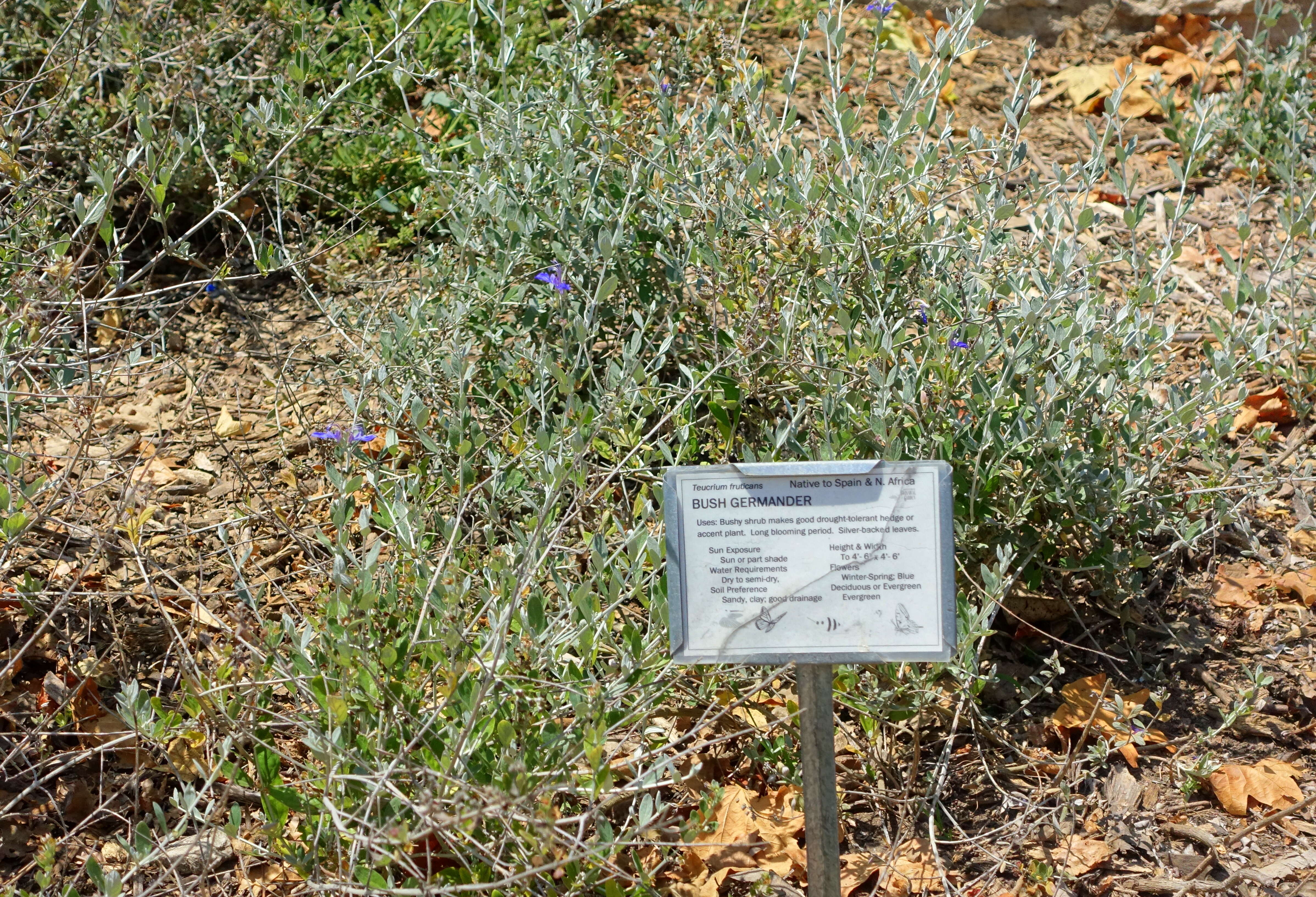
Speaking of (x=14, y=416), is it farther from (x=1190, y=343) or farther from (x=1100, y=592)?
(x=1190, y=343)

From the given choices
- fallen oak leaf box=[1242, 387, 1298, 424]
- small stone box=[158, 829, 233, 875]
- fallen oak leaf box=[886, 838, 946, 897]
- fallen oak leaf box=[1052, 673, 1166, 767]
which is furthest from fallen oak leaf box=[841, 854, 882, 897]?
fallen oak leaf box=[1242, 387, 1298, 424]

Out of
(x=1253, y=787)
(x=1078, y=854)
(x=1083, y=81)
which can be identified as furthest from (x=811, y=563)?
(x=1083, y=81)

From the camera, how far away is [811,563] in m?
1.94

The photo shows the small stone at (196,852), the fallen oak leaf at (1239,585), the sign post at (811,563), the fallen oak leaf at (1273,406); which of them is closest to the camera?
the sign post at (811,563)

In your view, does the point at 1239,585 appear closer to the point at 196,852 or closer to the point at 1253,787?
the point at 1253,787

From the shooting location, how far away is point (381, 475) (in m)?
2.82

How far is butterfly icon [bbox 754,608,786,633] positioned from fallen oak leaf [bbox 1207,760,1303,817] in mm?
1146

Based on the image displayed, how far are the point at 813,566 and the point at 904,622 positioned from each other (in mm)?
171

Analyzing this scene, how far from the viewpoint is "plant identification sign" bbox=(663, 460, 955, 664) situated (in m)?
1.92

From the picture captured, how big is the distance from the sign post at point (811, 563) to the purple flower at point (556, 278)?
987 mm

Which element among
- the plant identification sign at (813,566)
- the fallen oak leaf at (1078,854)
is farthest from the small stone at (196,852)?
the fallen oak leaf at (1078,854)

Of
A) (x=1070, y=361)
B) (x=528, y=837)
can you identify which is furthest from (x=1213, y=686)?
(x=528, y=837)

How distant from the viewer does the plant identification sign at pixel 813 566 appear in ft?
6.31

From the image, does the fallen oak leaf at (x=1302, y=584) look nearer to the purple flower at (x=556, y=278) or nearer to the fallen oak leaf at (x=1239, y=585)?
the fallen oak leaf at (x=1239, y=585)
